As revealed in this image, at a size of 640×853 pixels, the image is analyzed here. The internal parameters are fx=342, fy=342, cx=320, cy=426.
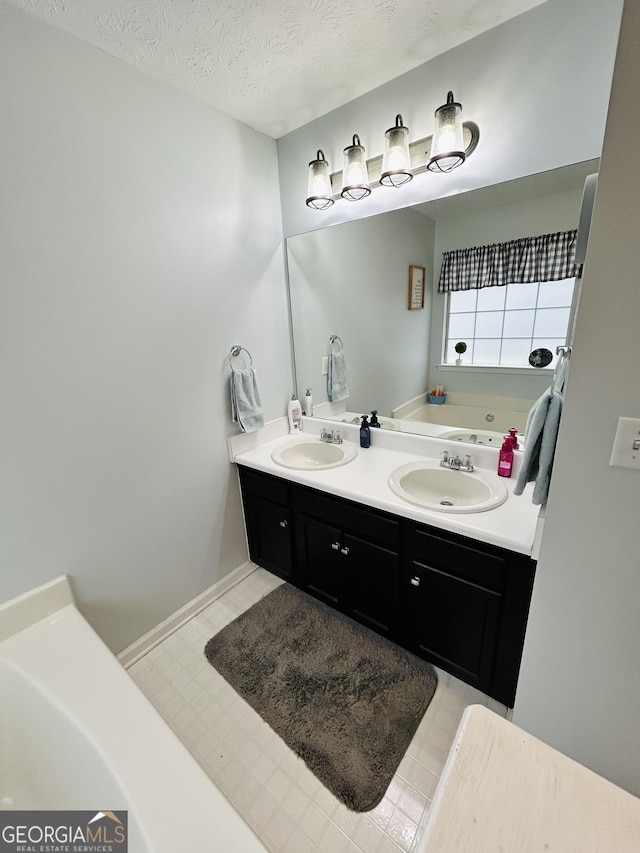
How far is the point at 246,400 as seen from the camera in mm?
1864

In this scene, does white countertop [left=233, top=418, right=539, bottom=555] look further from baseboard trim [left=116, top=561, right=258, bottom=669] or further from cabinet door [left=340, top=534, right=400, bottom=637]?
baseboard trim [left=116, top=561, right=258, bottom=669]

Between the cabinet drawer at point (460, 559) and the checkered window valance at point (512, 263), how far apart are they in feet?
3.60

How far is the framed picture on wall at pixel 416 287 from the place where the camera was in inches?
66.9

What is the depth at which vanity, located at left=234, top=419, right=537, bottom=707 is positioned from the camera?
3.94 feet

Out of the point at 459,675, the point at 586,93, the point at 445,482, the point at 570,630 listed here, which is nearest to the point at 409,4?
the point at 586,93

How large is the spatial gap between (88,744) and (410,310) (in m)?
2.04

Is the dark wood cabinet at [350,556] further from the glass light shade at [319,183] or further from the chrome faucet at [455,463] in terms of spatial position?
the glass light shade at [319,183]

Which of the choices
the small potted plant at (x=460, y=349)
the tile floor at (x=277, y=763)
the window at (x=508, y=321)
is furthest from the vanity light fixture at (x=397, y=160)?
the tile floor at (x=277, y=763)

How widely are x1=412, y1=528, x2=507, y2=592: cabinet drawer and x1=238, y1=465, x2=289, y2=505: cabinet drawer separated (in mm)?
712

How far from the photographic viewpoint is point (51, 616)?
1.31 meters

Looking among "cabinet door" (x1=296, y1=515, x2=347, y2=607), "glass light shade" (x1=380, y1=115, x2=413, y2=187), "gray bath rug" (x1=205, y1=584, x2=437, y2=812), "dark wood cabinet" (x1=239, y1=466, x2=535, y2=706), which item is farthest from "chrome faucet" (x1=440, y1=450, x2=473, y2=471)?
"glass light shade" (x1=380, y1=115, x2=413, y2=187)

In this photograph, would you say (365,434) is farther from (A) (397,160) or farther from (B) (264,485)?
(A) (397,160)

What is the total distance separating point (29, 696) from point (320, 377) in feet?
6.05

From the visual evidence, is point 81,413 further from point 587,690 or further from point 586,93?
point 586,93
